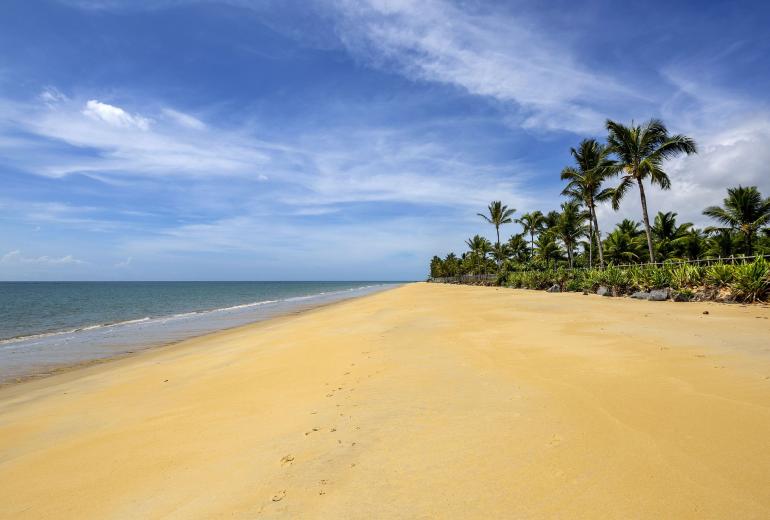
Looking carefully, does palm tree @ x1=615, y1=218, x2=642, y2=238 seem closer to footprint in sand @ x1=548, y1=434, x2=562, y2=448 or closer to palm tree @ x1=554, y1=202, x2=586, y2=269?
palm tree @ x1=554, y1=202, x2=586, y2=269

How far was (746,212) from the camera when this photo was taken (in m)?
33.7

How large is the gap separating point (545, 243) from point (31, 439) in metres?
56.3

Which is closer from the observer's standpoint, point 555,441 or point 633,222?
point 555,441

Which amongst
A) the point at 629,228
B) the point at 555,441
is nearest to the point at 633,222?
the point at 629,228

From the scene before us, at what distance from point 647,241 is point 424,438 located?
138ft

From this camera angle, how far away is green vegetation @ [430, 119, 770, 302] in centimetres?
1755

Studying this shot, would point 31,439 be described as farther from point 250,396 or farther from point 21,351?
point 21,351

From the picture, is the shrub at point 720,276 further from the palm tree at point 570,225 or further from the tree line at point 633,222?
the palm tree at point 570,225

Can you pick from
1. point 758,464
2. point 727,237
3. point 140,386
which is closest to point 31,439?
point 140,386

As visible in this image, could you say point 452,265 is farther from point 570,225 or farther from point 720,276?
point 720,276

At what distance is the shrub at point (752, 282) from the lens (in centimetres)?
1470

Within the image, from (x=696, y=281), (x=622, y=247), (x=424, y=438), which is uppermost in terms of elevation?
(x=622, y=247)

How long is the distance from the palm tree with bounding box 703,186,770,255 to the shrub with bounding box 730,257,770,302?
79.4 ft

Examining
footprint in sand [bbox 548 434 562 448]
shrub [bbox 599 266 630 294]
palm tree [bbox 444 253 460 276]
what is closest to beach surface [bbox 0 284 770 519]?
footprint in sand [bbox 548 434 562 448]
